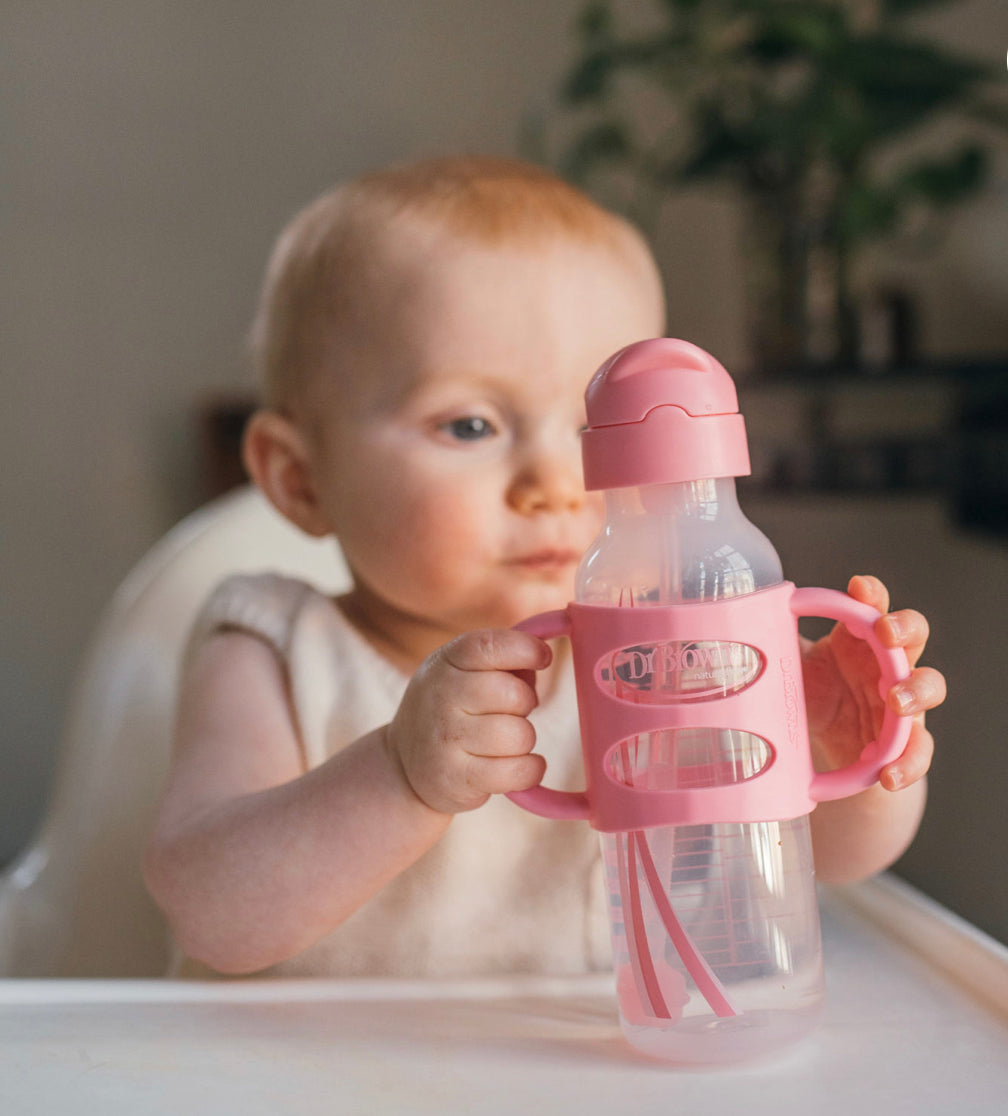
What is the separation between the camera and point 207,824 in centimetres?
55

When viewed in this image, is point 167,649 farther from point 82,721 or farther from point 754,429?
point 754,429

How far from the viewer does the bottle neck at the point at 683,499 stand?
0.42 metres

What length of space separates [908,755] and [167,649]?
0.66m

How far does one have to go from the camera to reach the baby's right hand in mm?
445

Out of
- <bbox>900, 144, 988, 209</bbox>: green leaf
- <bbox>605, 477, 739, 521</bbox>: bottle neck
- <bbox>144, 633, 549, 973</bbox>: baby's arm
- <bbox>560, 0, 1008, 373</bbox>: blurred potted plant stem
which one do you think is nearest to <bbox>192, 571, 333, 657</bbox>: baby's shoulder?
<bbox>144, 633, 549, 973</bbox>: baby's arm

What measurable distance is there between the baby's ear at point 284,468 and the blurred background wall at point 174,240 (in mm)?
1957

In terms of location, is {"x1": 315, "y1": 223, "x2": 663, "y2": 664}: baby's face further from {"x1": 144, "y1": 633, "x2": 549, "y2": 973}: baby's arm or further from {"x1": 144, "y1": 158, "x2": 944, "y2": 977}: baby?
{"x1": 144, "y1": 633, "x2": 549, "y2": 973}: baby's arm

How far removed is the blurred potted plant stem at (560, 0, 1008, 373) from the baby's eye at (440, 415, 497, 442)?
1.80 metres

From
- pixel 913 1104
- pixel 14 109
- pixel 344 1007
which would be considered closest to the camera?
pixel 913 1104

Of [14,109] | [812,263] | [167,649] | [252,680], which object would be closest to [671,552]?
[252,680]

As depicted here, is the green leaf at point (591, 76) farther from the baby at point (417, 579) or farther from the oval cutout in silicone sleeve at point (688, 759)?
the oval cutout in silicone sleeve at point (688, 759)

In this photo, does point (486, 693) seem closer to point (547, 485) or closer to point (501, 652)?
point (501, 652)

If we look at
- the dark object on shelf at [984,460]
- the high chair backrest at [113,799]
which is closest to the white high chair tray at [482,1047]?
Answer: the high chair backrest at [113,799]

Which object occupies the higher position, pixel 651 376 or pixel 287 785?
pixel 651 376
